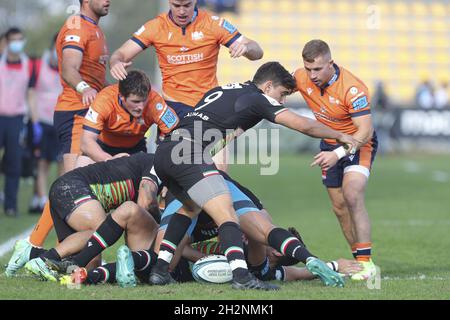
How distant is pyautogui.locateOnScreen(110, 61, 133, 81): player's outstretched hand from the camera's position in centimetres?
866

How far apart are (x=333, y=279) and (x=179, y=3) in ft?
10.8

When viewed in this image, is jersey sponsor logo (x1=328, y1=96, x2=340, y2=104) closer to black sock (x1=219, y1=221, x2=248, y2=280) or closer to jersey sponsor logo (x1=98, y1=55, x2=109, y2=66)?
black sock (x1=219, y1=221, x2=248, y2=280)

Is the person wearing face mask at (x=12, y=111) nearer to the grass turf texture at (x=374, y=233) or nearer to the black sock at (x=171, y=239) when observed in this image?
the grass turf texture at (x=374, y=233)

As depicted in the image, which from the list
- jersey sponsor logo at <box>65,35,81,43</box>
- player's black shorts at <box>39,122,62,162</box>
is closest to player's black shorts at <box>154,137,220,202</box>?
jersey sponsor logo at <box>65,35,81,43</box>

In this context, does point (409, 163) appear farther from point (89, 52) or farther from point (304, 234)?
point (89, 52)

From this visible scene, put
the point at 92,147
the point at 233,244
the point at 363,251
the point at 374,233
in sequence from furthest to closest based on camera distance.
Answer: the point at 374,233
the point at 92,147
the point at 363,251
the point at 233,244

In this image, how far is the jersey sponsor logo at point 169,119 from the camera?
8.78m

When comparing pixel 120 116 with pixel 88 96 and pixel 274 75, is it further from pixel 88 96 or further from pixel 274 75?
pixel 274 75

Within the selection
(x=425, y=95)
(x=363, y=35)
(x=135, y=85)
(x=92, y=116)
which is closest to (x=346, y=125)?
(x=135, y=85)

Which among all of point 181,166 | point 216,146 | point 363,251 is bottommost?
point 363,251

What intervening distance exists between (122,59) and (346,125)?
2.25 metres

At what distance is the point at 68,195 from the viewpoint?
309 inches
